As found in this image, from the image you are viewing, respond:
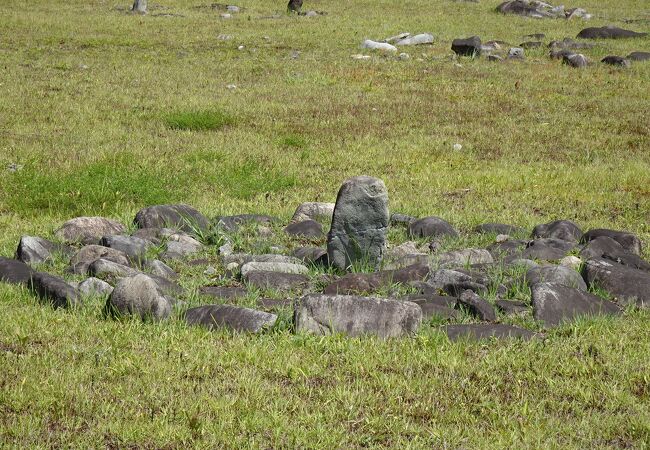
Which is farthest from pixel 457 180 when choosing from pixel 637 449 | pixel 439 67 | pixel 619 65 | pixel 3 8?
pixel 3 8

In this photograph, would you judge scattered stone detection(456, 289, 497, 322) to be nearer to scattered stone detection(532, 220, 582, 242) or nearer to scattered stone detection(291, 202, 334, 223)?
scattered stone detection(532, 220, 582, 242)

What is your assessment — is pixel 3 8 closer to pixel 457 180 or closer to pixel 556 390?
pixel 457 180

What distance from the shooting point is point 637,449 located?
5.17 meters

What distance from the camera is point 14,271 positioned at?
7867 millimetres

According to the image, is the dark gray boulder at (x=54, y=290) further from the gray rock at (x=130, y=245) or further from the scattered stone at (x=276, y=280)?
the scattered stone at (x=276, y=280)

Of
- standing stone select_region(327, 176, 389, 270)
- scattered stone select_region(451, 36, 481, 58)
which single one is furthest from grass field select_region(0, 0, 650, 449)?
standing stone select_region(327, 176, 389, 270)

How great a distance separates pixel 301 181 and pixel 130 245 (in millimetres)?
4131

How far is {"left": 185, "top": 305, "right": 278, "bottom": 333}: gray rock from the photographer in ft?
22.3

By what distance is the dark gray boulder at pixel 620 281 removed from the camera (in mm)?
7629

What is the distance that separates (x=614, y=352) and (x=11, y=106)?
1243 cm

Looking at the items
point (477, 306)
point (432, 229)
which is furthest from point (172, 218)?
point (477, 306)

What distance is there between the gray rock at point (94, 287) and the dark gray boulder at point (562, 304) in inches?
126

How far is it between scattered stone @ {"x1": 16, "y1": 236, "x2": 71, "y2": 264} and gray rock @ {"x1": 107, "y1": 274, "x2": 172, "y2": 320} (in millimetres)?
1848

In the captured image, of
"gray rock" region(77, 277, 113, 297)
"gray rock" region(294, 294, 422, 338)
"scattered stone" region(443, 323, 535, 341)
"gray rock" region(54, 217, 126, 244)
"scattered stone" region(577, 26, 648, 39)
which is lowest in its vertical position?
"scattered stone" region(577, 26, 648, 39)
